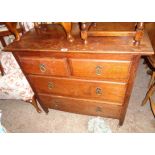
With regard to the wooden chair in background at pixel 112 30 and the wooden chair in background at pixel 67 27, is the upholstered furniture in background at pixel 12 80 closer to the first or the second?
the wooden chair in background at pixel 67 27

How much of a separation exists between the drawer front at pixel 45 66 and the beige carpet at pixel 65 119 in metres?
0.92

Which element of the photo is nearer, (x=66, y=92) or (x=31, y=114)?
(x=66, y=92)

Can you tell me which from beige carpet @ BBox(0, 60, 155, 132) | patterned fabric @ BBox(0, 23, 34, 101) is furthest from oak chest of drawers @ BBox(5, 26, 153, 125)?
beige carpet @ BBox(0, 60, 155, 132)

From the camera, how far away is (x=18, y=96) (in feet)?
6.26

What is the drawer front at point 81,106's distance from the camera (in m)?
1.62

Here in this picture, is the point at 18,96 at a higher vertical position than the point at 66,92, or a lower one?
lower

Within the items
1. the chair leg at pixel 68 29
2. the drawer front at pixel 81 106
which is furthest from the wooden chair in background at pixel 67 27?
the drawer front at pixel 81 106

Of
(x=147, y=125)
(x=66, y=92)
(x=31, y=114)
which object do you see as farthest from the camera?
(x=31, y=114)

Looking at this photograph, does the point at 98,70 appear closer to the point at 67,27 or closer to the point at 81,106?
the point at 67,27

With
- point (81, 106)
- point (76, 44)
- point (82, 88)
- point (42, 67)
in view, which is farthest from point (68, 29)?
point (81, 106)
